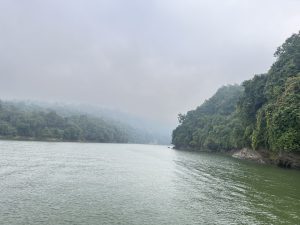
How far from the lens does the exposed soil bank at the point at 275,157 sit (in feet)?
245

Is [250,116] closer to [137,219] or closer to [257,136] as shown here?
[257,136]

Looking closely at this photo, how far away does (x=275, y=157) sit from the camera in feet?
271

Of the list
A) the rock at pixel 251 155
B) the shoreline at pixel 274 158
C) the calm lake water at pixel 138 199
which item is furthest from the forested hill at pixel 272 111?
the calm lake water at pixel 138 199

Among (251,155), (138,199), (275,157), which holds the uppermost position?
(251,155)

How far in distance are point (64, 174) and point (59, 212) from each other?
22.5 meters

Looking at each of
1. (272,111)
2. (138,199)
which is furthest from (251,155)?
(138,199)

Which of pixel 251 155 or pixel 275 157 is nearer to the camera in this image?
pixel 275 157

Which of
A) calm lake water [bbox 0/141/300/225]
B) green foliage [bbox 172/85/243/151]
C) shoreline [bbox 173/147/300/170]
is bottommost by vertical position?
calm lake water [bbox 0/141/300/225]

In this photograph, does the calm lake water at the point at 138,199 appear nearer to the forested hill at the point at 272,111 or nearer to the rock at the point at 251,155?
the forested hill at the point at 272,111

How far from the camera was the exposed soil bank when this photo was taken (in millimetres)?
74562

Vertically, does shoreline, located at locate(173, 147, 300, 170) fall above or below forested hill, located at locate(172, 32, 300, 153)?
below

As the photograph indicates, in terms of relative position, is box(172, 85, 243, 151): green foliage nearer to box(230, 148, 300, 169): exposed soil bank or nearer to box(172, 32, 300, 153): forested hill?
box(172, 32, 300, 153): forested hill

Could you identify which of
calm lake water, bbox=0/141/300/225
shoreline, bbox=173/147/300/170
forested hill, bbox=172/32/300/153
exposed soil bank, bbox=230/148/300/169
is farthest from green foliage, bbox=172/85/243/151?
calm lake water, bbox=0/141/300/225

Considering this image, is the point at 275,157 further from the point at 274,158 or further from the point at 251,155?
the point at 251,155
